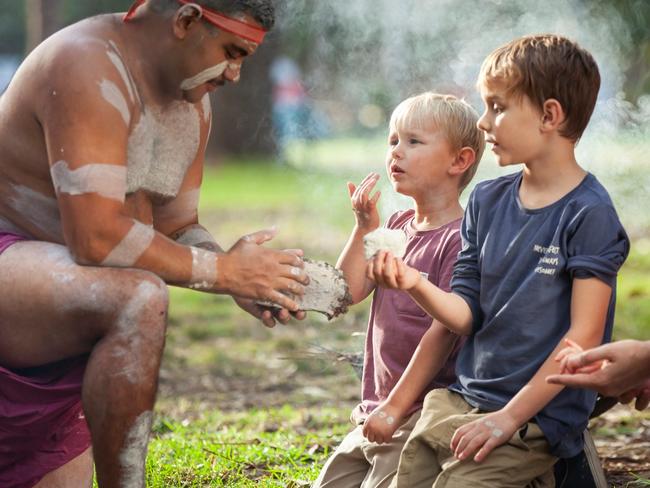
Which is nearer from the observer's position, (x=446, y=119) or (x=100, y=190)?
(x=100, y=190)

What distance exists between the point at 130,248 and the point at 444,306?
87cm

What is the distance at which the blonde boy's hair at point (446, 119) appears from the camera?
3.59 metres

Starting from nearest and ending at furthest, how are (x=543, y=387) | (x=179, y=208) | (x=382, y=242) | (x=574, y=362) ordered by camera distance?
Answer: (x=574, y=362) → (x=543, y=387) → (x=382, y=242) → (x=179, y=208)

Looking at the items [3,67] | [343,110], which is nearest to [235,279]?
[343,110]

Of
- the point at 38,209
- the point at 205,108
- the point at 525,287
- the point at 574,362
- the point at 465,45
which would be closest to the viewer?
the point at 574,362

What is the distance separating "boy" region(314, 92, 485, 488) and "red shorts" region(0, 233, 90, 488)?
31.0 inches

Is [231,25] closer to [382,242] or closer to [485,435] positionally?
[382,242]

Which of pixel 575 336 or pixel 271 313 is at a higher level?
pixel 575 336

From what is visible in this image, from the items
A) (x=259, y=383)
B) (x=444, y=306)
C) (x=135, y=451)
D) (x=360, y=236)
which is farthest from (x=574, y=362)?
(x=259, y=383)

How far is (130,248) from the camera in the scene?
321 cm

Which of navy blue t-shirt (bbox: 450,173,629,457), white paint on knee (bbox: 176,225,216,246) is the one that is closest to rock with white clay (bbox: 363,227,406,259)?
navy blue t-shirt (bbox: 450,173,629,457)

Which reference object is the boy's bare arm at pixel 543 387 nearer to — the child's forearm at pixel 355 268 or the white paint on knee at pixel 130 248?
the child's forearm at pixel 355 268

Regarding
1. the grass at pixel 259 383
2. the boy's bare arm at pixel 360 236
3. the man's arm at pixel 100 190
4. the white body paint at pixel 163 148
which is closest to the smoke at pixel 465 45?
the grass at pixel 259 383

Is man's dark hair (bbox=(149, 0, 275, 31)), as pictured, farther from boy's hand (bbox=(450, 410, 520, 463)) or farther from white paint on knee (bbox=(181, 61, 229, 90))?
boy's hand (bbox=(450, 410, 520, 463))
